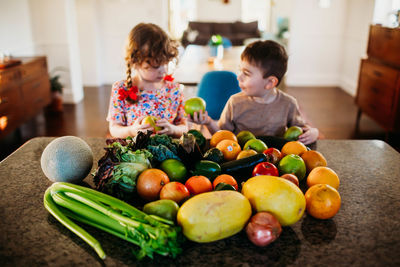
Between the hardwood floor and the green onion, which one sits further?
the hardwood floor

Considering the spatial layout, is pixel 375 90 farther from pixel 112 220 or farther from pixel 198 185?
pixel 112 220

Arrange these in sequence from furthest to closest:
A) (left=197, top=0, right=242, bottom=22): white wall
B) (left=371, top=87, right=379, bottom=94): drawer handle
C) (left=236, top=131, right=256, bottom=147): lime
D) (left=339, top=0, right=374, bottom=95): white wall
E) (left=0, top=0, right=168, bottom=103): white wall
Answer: (left=197, top=0, right=242, bottom=22): white wall, (left=339, top=0, right=374, bottom=95): white wall, (left=0, top=0, right=168, bottom=103): white wall, (left=371, top=87, right=379, bottom=94): drawer handle, (left=236, top=131, right=256, bottom=147): lime

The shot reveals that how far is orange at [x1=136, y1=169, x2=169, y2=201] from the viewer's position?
36.2 inches

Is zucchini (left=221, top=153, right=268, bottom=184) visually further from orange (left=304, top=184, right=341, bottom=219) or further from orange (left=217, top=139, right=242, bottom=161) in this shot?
orange (left=304, top=184, right=341, bottom=219)

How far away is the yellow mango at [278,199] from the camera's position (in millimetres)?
812

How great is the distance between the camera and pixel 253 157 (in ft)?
3.48

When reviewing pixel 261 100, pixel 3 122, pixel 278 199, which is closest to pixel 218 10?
pixel 3 122

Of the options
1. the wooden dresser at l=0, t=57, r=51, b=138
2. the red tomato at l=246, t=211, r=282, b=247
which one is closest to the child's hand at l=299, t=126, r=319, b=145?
the red tomato at l=246, t=211, r=282, b=247

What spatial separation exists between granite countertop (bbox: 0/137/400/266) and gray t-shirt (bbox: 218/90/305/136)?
2.49 feet

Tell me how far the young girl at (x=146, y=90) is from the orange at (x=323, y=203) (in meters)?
0.74

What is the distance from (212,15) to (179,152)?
35.8 feet

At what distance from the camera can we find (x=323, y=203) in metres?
0.87

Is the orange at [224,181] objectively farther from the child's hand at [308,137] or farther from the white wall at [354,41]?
the white wall at [354,41]

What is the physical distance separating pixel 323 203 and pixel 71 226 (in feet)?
2.04
